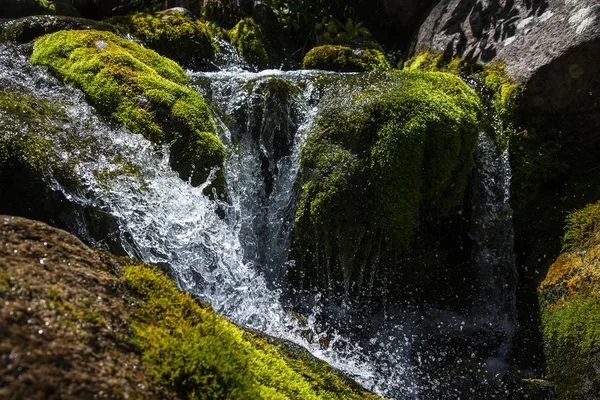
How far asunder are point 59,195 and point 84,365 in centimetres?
291

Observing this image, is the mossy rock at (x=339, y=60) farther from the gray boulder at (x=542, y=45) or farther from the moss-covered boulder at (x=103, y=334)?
the moss-covered boulder at (x=103, y=334)

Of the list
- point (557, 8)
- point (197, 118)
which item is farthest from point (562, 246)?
point (197, 118)

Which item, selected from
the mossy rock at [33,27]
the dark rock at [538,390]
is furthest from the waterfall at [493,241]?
the mossy rock at [33,27]

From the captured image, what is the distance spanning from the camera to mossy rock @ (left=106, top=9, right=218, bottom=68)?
813cm

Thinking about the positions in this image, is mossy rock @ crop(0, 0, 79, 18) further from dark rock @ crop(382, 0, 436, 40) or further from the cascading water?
dark rock @ crop(382, 0, 436, 40)

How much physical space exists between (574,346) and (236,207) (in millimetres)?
3530

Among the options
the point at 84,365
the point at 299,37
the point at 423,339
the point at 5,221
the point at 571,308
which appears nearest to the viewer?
the point at 84,365

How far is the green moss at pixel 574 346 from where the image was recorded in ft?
14.1

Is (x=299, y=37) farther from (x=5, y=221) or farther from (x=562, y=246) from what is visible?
(x=5, y=221)

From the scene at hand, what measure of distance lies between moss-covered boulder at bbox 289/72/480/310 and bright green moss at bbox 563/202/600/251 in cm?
120

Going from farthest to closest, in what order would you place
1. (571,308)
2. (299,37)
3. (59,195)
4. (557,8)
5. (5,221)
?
(299,37)
(557,8)
(571,308)
(59,195)
(5,221)

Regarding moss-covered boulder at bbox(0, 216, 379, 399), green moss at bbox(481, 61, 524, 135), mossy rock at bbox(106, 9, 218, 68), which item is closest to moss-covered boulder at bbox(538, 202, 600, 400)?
green moss at bbox(481, 61, 524, 135)

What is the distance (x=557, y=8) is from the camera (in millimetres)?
6520

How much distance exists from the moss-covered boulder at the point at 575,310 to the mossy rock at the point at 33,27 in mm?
6563
